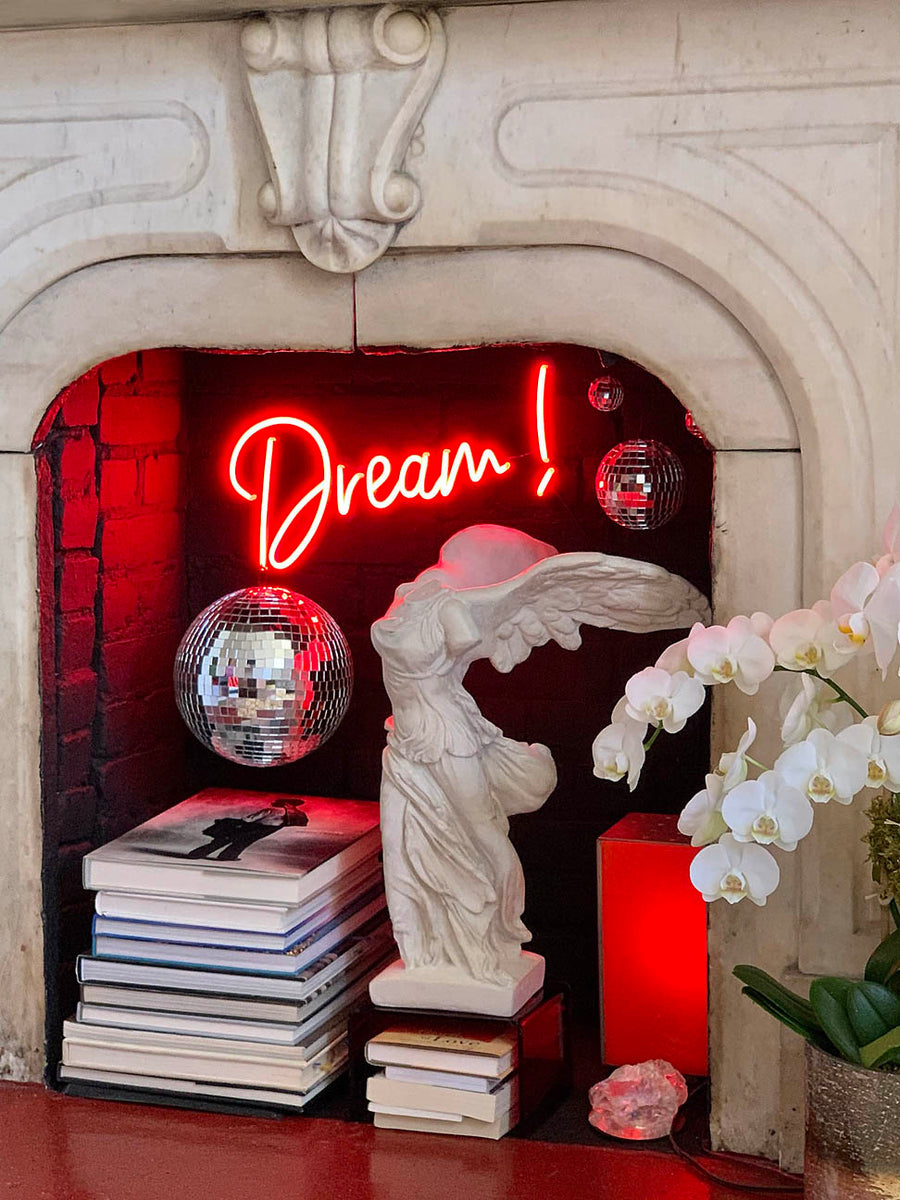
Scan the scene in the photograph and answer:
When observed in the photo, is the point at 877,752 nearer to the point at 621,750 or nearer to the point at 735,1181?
the point at 621,750

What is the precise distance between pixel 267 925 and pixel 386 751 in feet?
1.17

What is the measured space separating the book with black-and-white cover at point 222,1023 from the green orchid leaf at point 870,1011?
3.27 feet

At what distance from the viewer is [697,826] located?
2168 millimetres

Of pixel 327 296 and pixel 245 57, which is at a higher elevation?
pixel 245 57

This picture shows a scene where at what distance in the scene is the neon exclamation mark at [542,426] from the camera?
310cm

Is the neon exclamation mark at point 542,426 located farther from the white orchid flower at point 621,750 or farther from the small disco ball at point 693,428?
the white orchid flower at point 621,750

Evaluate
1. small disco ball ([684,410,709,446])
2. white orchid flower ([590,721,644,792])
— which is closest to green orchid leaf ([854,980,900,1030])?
white orchid flower ([590,721,644,792])

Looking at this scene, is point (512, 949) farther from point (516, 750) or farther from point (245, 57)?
point (245, 57)

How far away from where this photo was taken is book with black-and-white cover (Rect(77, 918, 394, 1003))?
2.75 meters

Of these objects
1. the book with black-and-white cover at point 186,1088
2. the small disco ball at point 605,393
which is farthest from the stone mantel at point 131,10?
the book with black-and-white cover at point 186,1088

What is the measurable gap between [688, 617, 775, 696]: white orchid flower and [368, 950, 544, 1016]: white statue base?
788 millimetres

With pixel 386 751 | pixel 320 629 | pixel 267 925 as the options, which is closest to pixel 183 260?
pixel 320 629

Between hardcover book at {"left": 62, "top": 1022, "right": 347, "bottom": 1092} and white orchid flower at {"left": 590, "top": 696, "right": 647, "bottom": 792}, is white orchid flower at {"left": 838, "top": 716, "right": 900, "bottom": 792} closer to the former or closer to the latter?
white orchid flower at {"left": 590, "top": 696, "right": 647, "bottom": 792}

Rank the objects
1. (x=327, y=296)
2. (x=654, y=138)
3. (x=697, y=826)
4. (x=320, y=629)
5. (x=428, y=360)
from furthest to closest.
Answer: (x=428, y=360) < (x=320, y=629) < (x=327, y=296) < (x=654, y=138) < (x=697, y=826)
